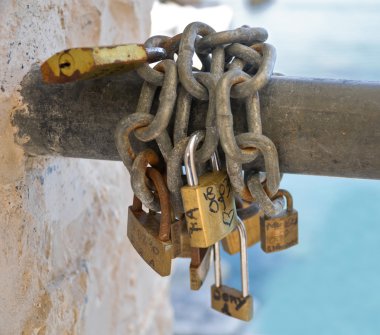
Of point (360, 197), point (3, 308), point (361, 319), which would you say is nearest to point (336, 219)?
point (360, 197)

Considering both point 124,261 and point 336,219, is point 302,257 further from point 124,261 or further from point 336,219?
point 124,261

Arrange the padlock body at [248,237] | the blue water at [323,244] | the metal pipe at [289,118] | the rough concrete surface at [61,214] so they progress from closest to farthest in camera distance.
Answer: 1. the metal pipe at [289,118]
2. the rough concrete surface at [61,214]
3. the padlock body at [248,237]
4. the blue water at [323,244]

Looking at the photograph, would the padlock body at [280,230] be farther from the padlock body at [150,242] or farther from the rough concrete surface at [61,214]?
the rough concrete surface at [61,214]

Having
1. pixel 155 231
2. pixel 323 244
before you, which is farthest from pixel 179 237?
pixel 323 244

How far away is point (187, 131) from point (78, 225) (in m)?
0.33

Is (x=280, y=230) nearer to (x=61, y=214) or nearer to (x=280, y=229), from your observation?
(x=280, y=229)

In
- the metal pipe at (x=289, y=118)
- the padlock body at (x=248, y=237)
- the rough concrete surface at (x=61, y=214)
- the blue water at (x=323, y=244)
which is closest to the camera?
the metal pipe at (x=289, y=118)

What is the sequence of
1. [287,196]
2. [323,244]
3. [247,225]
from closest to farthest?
[287,196] → [247,225] → [323,244]

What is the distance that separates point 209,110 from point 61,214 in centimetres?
31

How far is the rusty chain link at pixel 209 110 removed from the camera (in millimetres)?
485

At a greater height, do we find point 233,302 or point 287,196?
point 287,196

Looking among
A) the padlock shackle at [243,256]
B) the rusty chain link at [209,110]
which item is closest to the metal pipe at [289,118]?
the rusty chain link at [209,110]

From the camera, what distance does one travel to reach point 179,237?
587 millimetres

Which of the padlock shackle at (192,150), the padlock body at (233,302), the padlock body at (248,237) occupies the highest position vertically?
the padlock shackle at (192,150)
